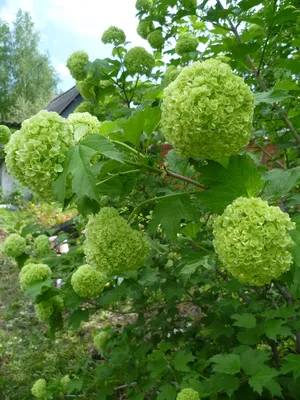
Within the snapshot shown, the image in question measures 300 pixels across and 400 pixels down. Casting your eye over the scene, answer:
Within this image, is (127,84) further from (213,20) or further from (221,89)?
(221,89)

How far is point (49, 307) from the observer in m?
2.91

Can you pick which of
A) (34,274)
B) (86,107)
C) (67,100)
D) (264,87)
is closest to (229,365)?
(34,274)

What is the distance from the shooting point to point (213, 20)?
2.50 m

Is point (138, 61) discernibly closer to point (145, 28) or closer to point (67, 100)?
point (145, 28)

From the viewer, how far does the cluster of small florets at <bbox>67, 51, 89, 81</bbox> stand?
305cm

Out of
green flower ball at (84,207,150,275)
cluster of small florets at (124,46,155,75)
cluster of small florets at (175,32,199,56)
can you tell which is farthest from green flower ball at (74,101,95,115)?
green flower ball at (84,207,150,275)

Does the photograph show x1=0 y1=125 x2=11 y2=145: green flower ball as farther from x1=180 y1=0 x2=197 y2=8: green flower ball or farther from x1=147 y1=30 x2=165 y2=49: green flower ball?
x1=147 y1=30 x2=165 y2=49: green flower ball

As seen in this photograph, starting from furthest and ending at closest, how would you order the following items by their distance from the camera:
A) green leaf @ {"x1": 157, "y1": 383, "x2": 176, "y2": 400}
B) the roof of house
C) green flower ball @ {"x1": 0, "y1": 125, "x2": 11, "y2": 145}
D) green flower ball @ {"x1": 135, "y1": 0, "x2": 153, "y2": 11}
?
1. the roof of house
2. green flower ball @ {"x1": 135, "y1": 0, "x2": 153, "y2": 11}
3. green leaf @ {"x1": 157, "y1": 383, "x2": 176, "y2": 400}
4. green flower ball @ {"x1": 0, "y1": 125, "x2": 11, "y2": 145}

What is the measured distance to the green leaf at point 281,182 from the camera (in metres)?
1.38

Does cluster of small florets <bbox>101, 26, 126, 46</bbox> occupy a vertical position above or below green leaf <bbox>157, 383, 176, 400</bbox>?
above

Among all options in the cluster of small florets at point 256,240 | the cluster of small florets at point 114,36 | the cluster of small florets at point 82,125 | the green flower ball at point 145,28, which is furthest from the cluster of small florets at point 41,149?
the green flower ball at point 145,28

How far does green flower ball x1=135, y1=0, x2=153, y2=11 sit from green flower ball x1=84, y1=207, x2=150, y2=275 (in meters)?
2.37

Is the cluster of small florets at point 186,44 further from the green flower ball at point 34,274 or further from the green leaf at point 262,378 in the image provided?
the green leaf at point 262,378

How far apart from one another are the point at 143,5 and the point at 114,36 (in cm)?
44
